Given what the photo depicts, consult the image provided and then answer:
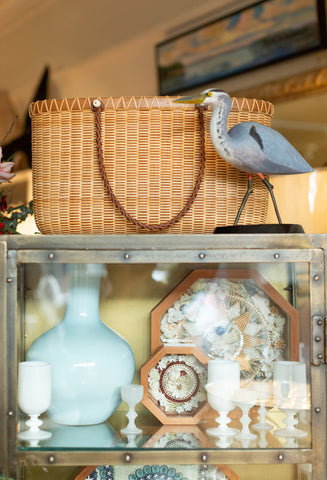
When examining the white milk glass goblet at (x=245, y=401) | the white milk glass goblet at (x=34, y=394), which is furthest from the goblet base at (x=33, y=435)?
the white milk glass goblet at (x=245, y=401)

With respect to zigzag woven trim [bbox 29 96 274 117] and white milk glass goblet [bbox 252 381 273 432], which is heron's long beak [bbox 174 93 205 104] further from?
white milk glass goblet [bbox 252 381 273 432]

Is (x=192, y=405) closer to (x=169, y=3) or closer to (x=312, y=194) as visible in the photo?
(x=312, y=194)

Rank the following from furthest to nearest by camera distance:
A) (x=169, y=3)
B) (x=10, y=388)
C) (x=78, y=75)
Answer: (x=78, y=75) < (x=169, y=3) < (x=10, y=388)

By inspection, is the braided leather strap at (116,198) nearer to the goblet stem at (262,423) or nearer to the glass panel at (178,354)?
the glass panel at (178,354)

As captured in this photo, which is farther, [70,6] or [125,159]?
[70,6]

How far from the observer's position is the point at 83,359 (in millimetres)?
1056

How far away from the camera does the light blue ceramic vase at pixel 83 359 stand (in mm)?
1042

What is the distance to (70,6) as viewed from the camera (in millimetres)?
2262

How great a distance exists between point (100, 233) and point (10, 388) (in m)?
0.32

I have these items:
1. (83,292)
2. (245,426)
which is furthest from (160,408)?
(83,292)

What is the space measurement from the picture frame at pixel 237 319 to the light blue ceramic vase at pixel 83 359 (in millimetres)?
94

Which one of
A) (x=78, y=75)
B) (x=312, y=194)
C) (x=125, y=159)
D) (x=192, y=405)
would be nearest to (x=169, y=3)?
(x=78, y=75)

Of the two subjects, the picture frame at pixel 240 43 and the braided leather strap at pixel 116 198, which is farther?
the picture frame at pixel 240 43

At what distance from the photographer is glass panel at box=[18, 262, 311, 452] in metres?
1.02
